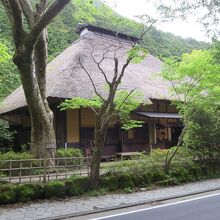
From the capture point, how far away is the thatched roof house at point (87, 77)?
16.5 metres

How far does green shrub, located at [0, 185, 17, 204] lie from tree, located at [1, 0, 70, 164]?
3.35m

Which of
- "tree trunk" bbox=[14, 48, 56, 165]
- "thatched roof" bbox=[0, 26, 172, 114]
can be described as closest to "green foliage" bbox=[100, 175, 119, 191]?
"tree trunk" bbox=[14, 48, 56, 165]

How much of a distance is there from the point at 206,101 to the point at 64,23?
2658 centimetres

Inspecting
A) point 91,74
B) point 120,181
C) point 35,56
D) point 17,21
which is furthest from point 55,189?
point 91,74

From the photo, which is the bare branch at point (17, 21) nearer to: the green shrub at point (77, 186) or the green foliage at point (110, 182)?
the green shrub at point (77, 186)

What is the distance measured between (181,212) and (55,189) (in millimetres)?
3704

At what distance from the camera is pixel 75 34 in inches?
1378

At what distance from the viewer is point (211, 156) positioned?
1405cm

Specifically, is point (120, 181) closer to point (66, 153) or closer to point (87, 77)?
point (66, 153)

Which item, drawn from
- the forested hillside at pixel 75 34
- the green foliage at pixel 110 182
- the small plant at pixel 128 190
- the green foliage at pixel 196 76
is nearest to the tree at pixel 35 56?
the forested hillside at pixel 75 34

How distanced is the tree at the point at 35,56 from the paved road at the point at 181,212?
5.29m

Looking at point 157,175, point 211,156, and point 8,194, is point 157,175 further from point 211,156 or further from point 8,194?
point 8,194

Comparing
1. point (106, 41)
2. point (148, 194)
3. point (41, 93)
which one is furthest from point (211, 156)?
point (106, 41)

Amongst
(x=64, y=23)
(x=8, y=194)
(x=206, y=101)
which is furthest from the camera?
(x=64, y=23)
